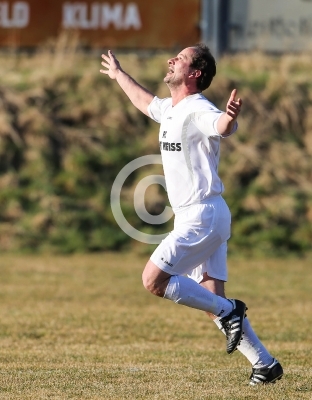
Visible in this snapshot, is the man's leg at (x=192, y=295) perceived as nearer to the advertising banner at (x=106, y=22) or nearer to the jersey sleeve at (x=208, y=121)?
the jersey sleeve at (x=208, y=121)

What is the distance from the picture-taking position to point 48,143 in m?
19.7

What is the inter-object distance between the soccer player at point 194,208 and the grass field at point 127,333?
0.52 m

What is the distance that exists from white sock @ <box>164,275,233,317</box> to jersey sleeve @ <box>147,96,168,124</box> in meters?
1.35

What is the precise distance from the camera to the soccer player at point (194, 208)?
667 centimetres

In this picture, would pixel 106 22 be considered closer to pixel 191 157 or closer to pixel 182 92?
pixel 182 92

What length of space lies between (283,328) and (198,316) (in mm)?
1417

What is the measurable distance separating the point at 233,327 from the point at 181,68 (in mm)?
1934

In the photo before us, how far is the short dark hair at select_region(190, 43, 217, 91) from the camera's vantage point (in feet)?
22.5

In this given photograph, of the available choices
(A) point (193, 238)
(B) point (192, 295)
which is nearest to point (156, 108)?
(A) point (193, 238)

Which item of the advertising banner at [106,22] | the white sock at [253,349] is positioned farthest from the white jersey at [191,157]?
the advertising banner at [106,22]

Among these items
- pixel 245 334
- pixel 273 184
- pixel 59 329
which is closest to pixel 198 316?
pixel 59 329

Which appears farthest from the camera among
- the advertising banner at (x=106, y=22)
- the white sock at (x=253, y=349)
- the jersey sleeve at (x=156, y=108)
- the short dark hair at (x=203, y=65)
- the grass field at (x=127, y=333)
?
the advertising banner at (x=106, y=22)

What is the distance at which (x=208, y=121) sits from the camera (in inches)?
257

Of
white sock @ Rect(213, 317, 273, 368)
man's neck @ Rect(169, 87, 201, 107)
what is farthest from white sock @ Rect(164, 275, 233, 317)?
man's neck @ Rect(169, 87, 201, 107)
